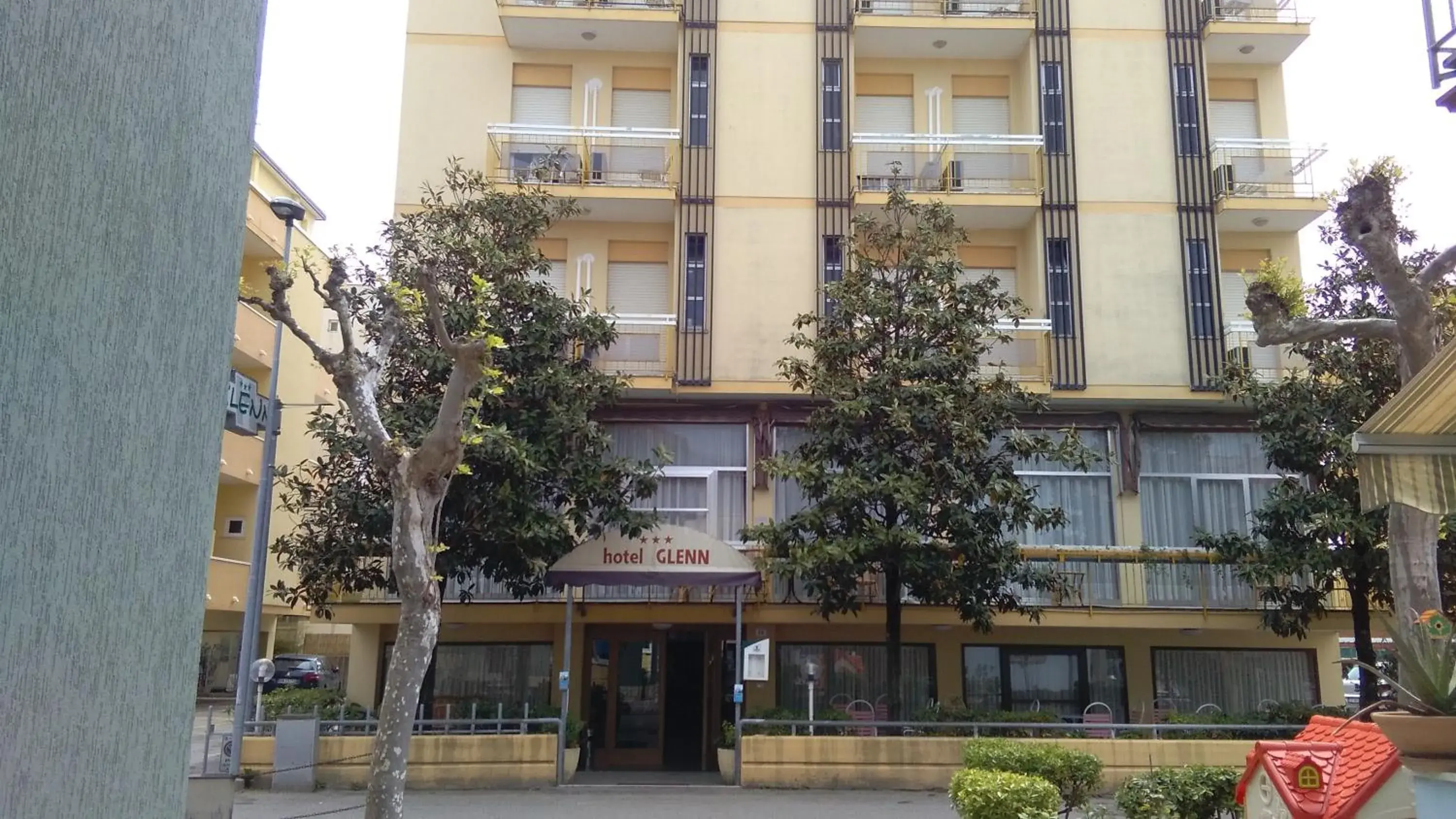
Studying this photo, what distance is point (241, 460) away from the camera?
29031mm

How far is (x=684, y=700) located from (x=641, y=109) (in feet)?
36.5

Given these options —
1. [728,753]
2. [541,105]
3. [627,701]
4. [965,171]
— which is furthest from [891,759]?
[541,105]

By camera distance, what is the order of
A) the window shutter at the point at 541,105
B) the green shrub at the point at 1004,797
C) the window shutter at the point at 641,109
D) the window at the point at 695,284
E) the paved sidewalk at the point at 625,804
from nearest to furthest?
the green shrub at the point at 1004,797, the paved sidewalk at the point at 625,804, the window at the point at 695,284, the window shutter at the point at 541,105, the window shutter at the point at 641,109

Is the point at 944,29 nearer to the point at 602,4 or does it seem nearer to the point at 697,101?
the point at 697,101

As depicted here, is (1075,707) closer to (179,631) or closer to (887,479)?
(887,479)

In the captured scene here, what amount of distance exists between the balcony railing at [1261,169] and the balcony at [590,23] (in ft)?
34.1

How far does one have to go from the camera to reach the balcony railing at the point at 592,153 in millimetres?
20141

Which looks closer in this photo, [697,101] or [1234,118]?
[697,101]

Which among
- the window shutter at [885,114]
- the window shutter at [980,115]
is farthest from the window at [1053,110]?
the window shutter at [885,114]

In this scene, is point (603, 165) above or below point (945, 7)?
below

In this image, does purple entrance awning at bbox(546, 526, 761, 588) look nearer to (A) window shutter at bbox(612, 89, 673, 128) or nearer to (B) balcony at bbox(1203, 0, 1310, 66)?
(A) window shutter at bbox(612, 89, 673, 128)

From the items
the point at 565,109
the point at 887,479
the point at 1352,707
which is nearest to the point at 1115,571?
the point at 1352,707

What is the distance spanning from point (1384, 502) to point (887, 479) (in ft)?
26.9

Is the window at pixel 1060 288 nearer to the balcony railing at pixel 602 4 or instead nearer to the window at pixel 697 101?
the window at pixel 697 101
